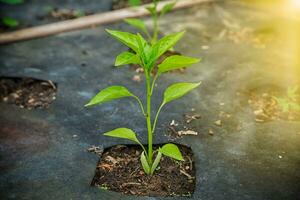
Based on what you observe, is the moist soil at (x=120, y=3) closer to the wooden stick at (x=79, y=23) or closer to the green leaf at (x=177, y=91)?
the wooden stick at (x=79, y=23)

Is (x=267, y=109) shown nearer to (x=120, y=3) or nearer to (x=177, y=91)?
(x=177, y=91)

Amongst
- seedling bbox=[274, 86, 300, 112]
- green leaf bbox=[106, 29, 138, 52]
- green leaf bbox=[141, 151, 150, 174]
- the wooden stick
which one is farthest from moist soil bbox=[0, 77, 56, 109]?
seedling bbox=[274, 86, 300, 112]

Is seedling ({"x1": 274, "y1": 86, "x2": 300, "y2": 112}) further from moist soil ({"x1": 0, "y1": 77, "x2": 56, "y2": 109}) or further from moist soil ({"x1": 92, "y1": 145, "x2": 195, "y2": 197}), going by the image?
moist soil ({"x1": 0, "y1": 77, "x2": 56, "y2": 109})

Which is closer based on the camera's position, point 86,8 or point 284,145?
point 284,145

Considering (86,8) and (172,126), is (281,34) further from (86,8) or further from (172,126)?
(86,8)

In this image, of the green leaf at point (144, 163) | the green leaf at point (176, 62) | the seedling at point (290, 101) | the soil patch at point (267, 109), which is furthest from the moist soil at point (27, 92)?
the seedling at point (290, 101)

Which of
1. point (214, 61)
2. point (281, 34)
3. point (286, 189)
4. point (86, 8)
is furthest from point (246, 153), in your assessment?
point (86, 8)

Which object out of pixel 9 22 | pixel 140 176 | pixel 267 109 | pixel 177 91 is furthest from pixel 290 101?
pixel 9 22
